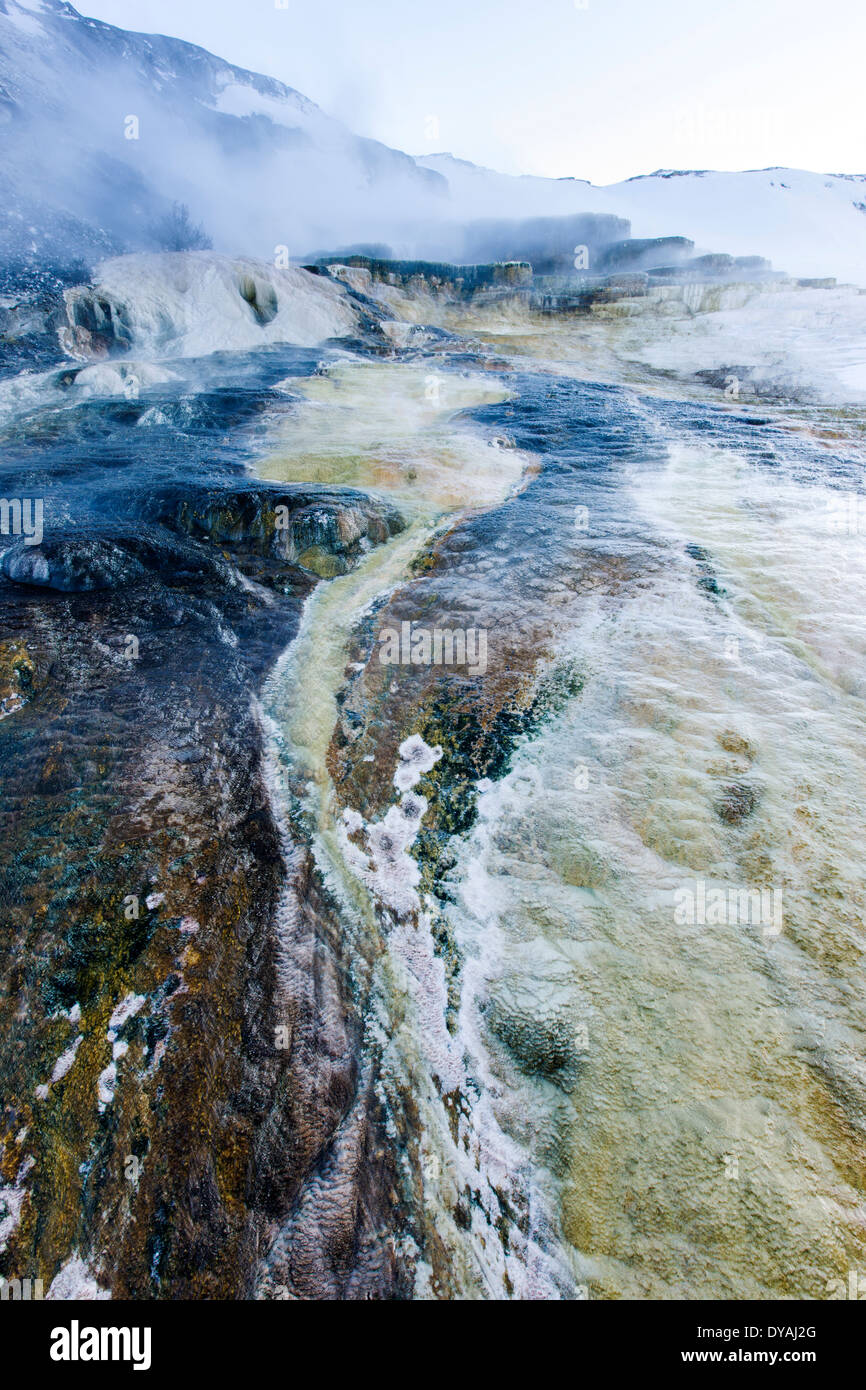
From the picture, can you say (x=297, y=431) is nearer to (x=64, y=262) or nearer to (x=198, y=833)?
(x=198, y=833)

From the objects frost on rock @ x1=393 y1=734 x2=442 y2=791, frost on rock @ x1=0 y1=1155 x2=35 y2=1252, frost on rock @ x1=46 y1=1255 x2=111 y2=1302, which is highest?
frost on rock @ x1=393 y1=734 x2=442 y2=791

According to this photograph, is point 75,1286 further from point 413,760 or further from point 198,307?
point 198,307

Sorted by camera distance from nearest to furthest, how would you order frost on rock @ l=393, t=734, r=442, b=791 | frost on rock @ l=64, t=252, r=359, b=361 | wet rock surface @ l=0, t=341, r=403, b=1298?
wet rock surface @ l=0, t=341, r=403, b=1298
frost on rock @ l=393, t=734, r=442, b=791
frost on rock @ l=64, t=252, r=359, b=361

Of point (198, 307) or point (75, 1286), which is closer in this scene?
point (75, 1286)

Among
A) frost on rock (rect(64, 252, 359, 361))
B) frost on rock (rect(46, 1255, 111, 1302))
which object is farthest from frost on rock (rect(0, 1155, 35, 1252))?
frost on rock (rect(64, 252, 359, 361))

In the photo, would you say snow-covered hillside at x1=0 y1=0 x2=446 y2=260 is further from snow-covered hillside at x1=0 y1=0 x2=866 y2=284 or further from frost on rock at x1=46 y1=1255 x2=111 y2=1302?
frost on rock at x1=46 y1=1255 x2=111 y2=1302

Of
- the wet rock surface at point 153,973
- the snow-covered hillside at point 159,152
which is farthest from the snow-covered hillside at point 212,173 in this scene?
the wet rock surface at point 153,973

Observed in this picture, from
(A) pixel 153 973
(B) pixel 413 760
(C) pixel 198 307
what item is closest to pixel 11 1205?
(A) pixel 153 973

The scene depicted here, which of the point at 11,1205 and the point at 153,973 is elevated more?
the point at 153,973

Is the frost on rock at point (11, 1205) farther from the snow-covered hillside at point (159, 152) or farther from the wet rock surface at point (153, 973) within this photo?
the snow-covered hillside at point (159, 152)

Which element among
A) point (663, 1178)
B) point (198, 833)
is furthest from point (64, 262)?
point (663, 1178)

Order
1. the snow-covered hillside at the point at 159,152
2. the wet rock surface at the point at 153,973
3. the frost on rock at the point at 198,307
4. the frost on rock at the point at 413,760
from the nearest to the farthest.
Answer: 1. the wet rock surface at the point at 153,973
2. the frost on rock at the point at 413,760
3. the frost on rock at the point at 198,307
4. the snow-covered hillside at the point at 159,152
